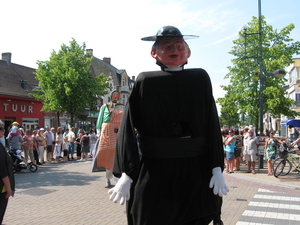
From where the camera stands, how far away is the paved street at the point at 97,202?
5.73 metres

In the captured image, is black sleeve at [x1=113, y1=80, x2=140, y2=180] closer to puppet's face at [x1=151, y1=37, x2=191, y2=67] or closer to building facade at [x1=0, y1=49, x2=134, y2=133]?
puppet's face at [x1=151, y1=37, x2=191, y2=67]

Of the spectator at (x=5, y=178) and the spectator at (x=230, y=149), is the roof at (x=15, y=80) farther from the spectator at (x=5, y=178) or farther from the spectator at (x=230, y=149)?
the spectator at (x=5, y=178)

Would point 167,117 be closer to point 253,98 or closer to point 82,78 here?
point 253,98

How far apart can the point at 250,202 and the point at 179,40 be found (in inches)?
226

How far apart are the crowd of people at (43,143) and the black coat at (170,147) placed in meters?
9.89

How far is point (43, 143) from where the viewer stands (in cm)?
1449

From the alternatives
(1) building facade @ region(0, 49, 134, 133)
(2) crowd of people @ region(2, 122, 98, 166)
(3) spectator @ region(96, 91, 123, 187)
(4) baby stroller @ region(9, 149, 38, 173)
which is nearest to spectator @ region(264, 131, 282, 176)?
(2) crowd of people @ region(2, 122, 98, 166)

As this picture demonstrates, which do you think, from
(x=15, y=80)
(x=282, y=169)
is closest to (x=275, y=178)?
(x=282, y=169)

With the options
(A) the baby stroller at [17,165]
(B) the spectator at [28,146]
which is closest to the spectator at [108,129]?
(A) the baby stroller at [17,165]

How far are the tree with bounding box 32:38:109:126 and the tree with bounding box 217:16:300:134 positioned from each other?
473 inches

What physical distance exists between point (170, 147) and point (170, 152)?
36mm

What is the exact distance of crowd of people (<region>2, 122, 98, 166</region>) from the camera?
11812 millimetres

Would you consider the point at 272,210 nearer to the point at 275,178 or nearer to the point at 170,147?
the point at 275,178

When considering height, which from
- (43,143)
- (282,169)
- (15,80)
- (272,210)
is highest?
(15,80)
